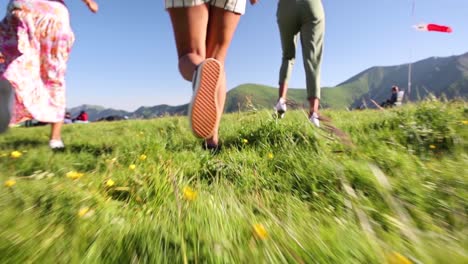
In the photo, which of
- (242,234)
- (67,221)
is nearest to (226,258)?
(242,234)

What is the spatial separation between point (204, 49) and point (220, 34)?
1.04 ft

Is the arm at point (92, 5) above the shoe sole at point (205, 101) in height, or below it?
above

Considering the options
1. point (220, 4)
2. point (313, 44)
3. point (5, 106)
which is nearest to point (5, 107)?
point (5, 106)

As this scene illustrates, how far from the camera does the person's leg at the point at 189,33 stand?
264 centimetres

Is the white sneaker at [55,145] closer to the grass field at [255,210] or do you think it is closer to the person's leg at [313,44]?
the grass field at [255,210]

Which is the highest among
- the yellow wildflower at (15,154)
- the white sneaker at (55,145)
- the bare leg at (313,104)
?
the bare leg at (313,104)

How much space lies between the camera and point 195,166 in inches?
87.5

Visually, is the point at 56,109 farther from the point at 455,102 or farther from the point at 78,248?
the point at 455,102

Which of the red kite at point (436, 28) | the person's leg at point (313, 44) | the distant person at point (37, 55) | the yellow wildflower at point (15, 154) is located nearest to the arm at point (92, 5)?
the distant person at point (37, 55)

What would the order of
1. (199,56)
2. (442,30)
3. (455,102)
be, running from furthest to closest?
(442,30) → (455,102) → (199,56)

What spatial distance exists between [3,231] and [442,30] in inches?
565

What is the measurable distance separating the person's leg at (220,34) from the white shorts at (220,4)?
4 cm

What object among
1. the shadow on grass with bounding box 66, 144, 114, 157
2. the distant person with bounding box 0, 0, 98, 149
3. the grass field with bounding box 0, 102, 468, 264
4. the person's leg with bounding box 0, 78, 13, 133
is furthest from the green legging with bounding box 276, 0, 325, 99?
the person's leg with bounding box 0, 78, 13, 133

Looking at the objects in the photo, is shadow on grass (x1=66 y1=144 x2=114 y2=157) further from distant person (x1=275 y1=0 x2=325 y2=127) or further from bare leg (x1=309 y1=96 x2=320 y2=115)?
bare leg (x1=309 y1=96 x2=320 y2=115)
